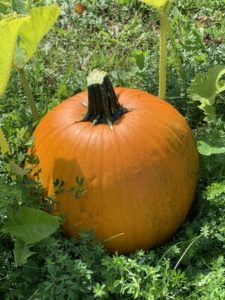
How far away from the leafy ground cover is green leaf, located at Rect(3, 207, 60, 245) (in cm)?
4

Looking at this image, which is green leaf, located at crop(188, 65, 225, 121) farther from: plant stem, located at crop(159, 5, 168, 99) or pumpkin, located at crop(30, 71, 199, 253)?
pumpkin, located at crop(30, 71, 199, 253)

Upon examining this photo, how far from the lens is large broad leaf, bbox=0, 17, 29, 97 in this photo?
2.16 meters

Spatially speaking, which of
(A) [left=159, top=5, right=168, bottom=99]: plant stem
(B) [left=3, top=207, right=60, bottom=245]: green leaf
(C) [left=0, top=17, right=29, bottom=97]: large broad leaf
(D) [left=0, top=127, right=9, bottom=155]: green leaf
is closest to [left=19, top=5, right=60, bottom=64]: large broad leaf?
(C) [left=0, top=17, right=29, bottom=97]: large broad leaf

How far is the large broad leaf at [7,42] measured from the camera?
2.16 meters

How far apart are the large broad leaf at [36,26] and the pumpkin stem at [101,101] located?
263 millimetres

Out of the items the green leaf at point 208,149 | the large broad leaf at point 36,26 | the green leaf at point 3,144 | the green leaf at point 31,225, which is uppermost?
the large broad leaf at point 36,26

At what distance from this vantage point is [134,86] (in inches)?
133

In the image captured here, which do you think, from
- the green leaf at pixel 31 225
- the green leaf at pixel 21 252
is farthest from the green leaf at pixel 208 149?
the green leaf at pixel 21 252

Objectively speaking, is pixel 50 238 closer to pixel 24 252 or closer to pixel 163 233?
pixel 24 252

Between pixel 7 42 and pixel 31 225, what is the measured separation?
26.7 inches

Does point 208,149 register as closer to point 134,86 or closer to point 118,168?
point 118,168

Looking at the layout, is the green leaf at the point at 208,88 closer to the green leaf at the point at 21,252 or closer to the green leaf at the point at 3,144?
the green leaf at the point at 3,144

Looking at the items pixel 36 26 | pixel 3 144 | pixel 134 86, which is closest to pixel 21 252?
pixel 3 144

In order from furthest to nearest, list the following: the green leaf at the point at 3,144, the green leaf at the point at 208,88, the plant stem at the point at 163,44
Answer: the green leaf at the point at 208,88
the plant stem at the point at 163,44
the green leaf at the point at 3,144
